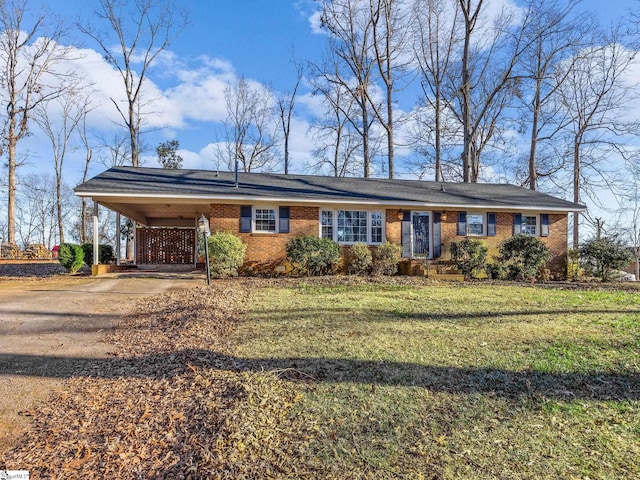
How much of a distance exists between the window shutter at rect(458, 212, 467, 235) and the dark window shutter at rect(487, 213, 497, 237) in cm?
97

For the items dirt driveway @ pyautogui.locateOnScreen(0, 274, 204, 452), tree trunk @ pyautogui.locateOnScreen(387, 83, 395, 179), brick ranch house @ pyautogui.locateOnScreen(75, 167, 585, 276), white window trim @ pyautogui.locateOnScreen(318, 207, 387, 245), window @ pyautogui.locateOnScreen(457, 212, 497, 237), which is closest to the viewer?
dirt driveway @ pyautogui.locateOnScreen(0, 274, 204, 452)

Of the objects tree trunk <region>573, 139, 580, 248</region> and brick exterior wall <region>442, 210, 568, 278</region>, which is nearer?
brick exterior wall <region>442, 210, 568, 278</region>

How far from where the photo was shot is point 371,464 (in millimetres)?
2377

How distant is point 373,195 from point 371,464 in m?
12.0

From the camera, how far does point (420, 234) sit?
14125 millimetres

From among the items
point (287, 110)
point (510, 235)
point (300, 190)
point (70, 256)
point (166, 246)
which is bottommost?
point (70, 256)

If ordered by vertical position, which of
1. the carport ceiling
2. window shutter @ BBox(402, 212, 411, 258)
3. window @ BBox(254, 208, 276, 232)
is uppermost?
the carport ceiling

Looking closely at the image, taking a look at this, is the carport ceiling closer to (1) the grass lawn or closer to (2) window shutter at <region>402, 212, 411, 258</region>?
(2) window shutter at <region>402, 212, 411, 258</region>

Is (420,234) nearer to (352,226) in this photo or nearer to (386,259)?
(386,259)

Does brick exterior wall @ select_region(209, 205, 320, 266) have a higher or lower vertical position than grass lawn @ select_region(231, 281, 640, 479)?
higher

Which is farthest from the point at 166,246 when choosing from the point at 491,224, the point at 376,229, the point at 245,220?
the point at 491,224

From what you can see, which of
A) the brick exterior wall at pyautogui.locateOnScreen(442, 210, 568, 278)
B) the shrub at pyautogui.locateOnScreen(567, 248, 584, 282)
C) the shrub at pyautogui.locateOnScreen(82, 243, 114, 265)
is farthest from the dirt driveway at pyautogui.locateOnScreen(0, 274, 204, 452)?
the shrub at pyautogui.locateOnScreen(567, 248, 584, 282)

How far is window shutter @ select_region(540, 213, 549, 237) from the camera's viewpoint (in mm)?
14602

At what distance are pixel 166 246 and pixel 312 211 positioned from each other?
20.7 feet
